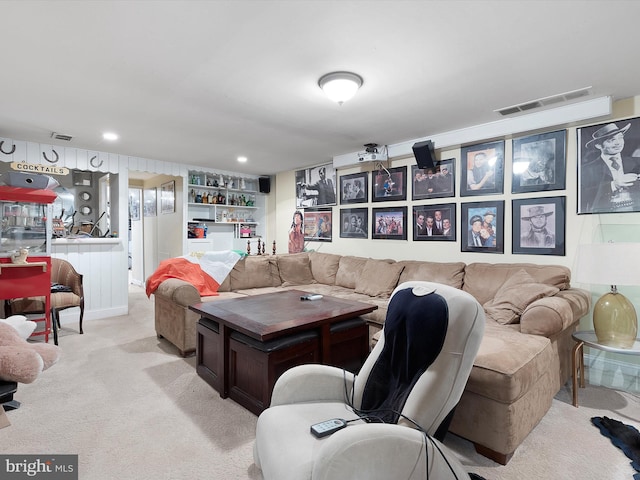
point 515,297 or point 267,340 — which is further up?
point 515,297

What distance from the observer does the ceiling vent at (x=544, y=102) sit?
2715 millimetres

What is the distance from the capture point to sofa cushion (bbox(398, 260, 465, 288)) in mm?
3510

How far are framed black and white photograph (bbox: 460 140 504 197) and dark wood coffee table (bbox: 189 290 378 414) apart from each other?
6.48 ft

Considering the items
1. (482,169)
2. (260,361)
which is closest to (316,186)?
(482,169)

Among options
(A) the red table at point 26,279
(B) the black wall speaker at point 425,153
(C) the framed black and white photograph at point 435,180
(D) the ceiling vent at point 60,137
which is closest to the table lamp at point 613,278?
(C) the framed black and white photograph at point 435,180

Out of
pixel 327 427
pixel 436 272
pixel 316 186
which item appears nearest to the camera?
pixel 327 427

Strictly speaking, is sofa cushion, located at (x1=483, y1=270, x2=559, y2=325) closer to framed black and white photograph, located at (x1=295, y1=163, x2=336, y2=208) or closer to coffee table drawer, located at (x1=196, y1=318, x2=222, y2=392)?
coffee table drawer, located at (x1=196, y1=318, x2=222, y2=392)

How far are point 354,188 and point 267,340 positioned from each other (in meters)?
3.37

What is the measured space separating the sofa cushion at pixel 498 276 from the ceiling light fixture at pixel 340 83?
2.15m

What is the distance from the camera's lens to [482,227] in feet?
12.2

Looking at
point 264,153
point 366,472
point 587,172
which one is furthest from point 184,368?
point 587,172

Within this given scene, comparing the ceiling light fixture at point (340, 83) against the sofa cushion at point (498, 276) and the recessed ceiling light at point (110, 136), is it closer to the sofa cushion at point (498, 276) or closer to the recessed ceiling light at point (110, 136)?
the sofa cushion at point (498, 276)

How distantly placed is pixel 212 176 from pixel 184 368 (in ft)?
13.4

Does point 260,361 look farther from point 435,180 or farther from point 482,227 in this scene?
point 435,180
